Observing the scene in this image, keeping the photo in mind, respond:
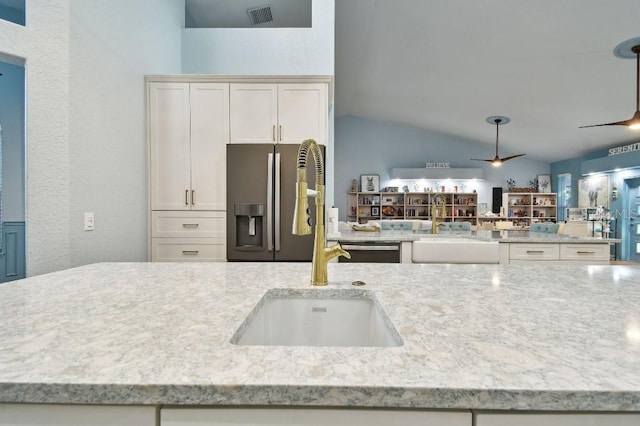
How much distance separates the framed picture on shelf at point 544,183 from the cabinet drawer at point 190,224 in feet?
33.6

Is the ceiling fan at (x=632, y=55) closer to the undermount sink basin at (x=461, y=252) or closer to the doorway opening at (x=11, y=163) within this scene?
the undermount sink basin at (x=461, y=252)

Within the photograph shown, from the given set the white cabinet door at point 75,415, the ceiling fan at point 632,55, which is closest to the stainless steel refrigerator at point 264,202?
the white cabinet door at point 75,415

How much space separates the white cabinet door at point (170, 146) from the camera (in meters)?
2.80

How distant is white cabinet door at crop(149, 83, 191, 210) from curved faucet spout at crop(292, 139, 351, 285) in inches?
80.1

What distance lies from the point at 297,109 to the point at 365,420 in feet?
8.72

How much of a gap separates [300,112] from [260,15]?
2.29 m

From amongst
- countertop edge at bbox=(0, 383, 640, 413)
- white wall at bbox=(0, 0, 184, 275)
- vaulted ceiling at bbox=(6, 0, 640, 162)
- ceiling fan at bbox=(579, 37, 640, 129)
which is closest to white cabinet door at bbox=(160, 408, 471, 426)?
countertop edge at bbox=(0, 383, 640, 413)

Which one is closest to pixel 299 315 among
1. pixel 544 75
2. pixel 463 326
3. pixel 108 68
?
pixel 463 326

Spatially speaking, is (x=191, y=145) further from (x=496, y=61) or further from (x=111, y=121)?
(x=496, y=61)

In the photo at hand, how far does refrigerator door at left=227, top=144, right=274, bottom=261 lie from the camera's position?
2.71 meters

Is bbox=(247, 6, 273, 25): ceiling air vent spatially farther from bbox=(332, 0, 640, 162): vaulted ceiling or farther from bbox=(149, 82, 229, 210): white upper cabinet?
bbox=(149, 82, 229, 210): white upper cabinet

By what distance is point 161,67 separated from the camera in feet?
9.91

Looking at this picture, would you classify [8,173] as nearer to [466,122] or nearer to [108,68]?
[108,68]

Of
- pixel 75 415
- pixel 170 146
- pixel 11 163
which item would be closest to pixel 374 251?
pixel 170 146
